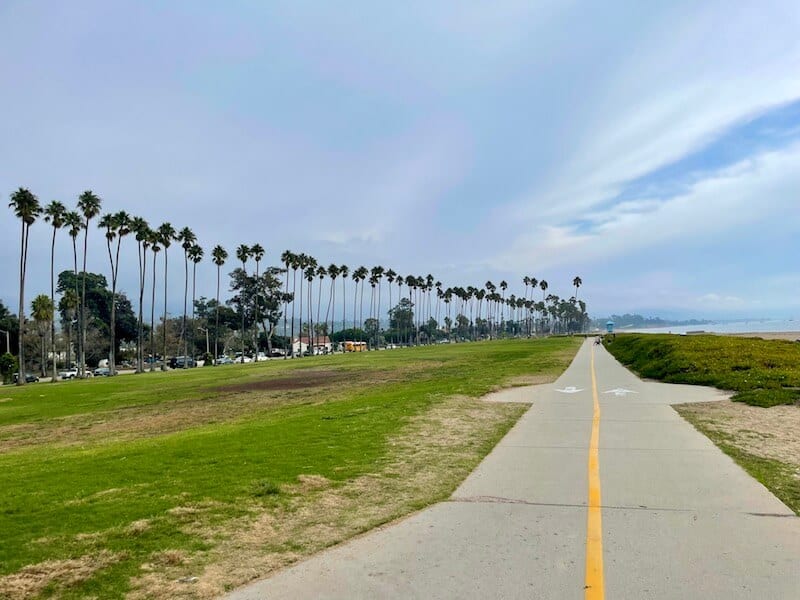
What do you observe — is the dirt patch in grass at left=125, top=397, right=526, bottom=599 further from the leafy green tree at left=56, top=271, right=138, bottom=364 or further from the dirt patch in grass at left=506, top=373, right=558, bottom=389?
the leafy green tree at left=56, top=271, right=138, bottom=364

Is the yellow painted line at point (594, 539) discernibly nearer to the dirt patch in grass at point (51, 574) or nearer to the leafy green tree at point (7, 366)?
the dirt patch in grass at point (51, 574)

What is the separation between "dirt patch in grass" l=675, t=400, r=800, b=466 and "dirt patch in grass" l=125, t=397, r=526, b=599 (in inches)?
176

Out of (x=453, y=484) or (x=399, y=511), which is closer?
(x=399, y=511)

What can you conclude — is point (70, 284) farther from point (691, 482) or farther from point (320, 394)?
point (691, 482)

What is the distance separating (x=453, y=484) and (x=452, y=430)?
13.9 feet

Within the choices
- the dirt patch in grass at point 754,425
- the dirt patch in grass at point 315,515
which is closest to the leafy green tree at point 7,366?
the dirt patch in grass at point 315,515

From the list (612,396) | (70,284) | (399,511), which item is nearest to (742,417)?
(612,396)

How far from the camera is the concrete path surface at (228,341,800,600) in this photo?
4734 mm

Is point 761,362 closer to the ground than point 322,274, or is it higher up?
closer to the ground

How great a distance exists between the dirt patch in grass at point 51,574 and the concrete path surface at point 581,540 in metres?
1.34

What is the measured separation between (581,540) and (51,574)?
4579 millimetres

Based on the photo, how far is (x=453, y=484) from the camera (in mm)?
8000

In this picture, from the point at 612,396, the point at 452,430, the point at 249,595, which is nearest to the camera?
the point at 249,595

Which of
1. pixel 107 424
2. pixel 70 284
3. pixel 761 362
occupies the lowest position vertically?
pixel 107 424
